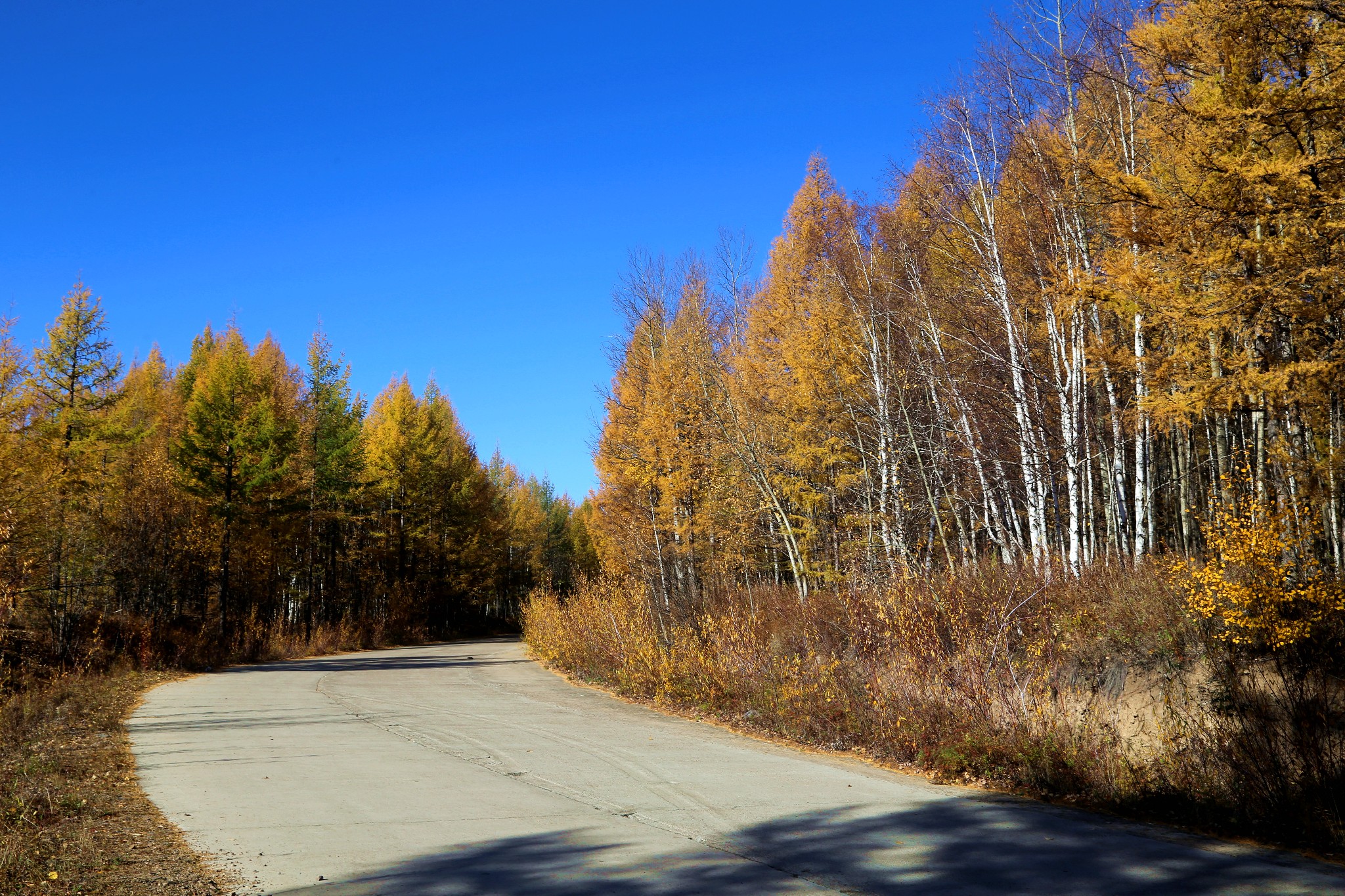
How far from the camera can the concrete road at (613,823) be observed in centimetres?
552

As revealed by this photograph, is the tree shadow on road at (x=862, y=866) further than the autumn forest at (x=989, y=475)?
No

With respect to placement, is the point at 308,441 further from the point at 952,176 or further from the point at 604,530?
the point at 952,176

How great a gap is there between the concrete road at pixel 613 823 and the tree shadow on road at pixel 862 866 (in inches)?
0.8

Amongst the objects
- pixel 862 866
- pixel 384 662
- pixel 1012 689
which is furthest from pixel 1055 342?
pixel 384 662

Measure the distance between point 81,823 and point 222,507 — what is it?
27216 millimetres

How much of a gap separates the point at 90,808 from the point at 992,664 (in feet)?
29.7

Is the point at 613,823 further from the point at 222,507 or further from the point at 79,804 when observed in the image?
the point at 222,507

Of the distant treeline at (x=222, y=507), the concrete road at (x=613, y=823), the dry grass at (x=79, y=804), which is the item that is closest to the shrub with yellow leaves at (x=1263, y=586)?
the concrete road at (x=613, y=823)

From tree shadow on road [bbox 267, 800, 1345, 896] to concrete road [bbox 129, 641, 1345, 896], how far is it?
19 millimetres

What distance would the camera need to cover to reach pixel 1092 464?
64.1 feet

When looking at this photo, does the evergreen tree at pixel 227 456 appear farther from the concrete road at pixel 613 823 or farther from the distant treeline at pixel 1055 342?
the concrete road at pixel 613 823

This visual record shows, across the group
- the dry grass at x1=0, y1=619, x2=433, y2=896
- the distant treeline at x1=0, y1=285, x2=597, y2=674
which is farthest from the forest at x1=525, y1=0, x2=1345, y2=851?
the distant treeline at x1=0, y1=285, x2=597, y2=674

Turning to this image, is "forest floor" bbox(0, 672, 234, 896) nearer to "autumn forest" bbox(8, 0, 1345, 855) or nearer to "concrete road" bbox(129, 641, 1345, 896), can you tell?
"concrete road" bbox(129, 641, 1345, 896)

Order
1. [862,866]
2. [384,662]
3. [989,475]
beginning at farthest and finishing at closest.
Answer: [384,662] → [989,475] → [862,866]
